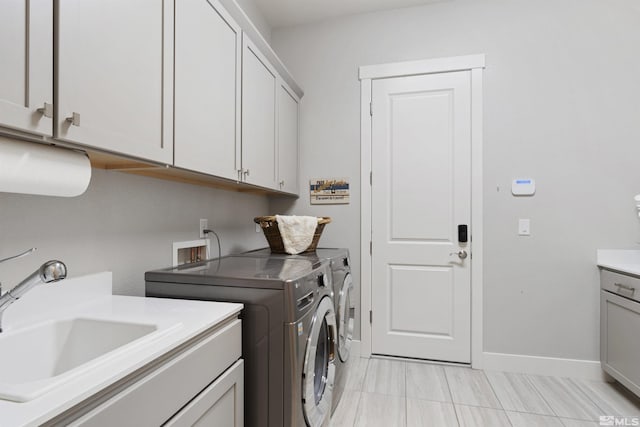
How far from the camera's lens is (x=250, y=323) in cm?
126

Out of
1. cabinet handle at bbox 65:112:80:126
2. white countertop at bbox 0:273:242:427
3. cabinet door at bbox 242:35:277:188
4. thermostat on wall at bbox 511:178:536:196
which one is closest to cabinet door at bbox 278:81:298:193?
cabinet door at bbox 242:35:277:188

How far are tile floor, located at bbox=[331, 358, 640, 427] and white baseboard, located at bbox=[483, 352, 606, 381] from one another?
2.0 inches

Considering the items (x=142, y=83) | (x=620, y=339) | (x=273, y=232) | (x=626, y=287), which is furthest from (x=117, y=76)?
(x=620, y=339)

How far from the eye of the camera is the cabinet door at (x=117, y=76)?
85 centimetres

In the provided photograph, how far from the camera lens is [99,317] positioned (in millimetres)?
1053

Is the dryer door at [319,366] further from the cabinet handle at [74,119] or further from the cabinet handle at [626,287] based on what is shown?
the cabinet handle at [626,287]

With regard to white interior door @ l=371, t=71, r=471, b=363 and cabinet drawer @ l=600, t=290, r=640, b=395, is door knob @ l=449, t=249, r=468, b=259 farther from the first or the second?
cabinet drawer @ l=600, t=290, r=640, b=395

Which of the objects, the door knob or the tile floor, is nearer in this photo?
the tile floor

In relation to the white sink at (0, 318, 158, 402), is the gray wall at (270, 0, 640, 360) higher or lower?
higher

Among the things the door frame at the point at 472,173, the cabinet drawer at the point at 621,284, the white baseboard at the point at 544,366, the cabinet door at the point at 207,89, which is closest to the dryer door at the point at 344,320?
the door frame at the point at 472,173

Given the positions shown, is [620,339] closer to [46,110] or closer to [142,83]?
[142,83]

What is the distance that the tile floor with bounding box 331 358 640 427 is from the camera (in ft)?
5.96

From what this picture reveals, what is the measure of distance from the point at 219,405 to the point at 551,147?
2611mm

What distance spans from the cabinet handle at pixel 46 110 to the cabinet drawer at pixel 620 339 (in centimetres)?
279
